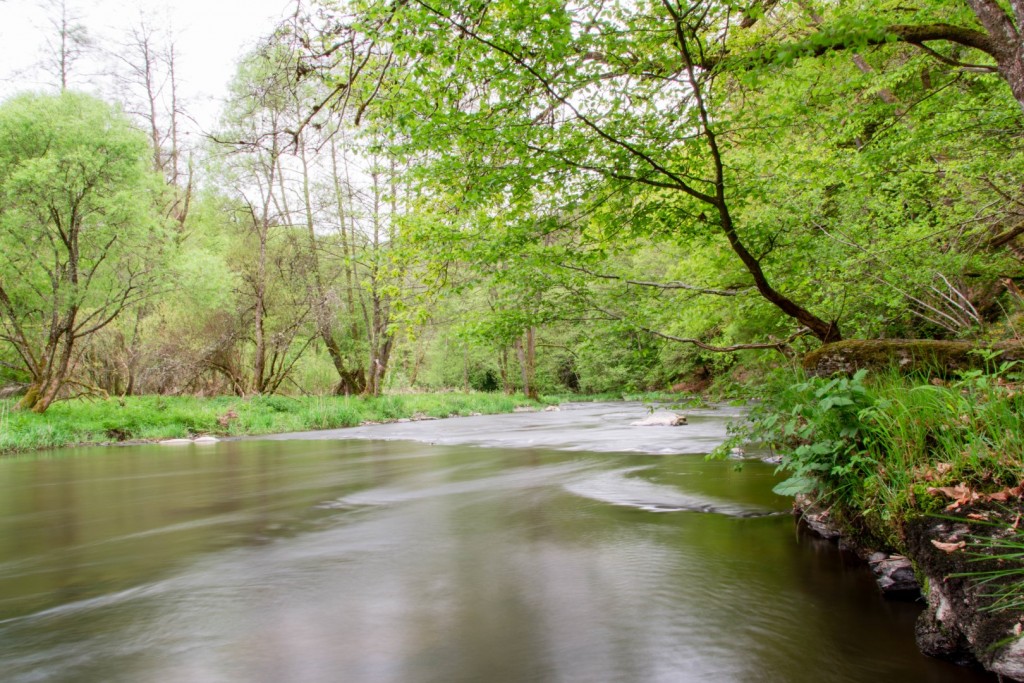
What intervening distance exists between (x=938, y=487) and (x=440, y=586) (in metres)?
3.31

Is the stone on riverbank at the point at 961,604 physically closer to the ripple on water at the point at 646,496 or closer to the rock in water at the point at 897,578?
the rock in water at the point at 897,578

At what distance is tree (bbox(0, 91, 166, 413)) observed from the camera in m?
15.1

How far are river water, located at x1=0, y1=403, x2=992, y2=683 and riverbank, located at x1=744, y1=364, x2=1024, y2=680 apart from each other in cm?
29

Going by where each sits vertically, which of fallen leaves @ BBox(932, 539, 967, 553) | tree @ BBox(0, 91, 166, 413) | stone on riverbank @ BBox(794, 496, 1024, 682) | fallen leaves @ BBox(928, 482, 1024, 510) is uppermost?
tree @ BBox(0, 91, 166, 413)

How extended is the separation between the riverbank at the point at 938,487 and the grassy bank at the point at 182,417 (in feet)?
52.7

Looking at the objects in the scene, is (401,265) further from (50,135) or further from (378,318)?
(378,318)

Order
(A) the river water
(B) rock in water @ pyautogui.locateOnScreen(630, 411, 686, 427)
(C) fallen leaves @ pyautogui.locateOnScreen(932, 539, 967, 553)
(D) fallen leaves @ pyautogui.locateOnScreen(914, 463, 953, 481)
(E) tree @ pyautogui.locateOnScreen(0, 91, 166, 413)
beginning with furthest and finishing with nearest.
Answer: (B) rock in water @ pyautogui.locateOnScreen(630, 411, 686, 427) → (E) tree @ pyautogui.locateOnScreen(0, 91, 166, 413) → (D) fallen leaves @ pyautogui.locateOnScreen(914, 463, 953, 481) → (A) the river water → (C) fallen leaves @ pyautogui.locateOnScreen(932, 539, 967, 553)

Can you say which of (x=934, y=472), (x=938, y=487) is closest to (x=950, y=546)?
(x=938, y=487)

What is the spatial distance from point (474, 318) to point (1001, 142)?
Answer: 6.87 meters

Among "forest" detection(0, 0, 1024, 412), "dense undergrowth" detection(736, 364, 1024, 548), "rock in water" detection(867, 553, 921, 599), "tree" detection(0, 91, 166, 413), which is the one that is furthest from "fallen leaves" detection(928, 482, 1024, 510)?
"tree" detection(0, 91, 166, 413)

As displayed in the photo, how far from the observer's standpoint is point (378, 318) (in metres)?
23.2

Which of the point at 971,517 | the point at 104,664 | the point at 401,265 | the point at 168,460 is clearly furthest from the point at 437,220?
the point at 168,460

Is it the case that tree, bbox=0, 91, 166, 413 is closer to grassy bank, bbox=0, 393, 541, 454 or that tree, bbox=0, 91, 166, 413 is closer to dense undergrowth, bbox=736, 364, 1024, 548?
grassy bank, bbox=0, 393, 541, 454

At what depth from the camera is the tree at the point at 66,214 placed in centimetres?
1511
